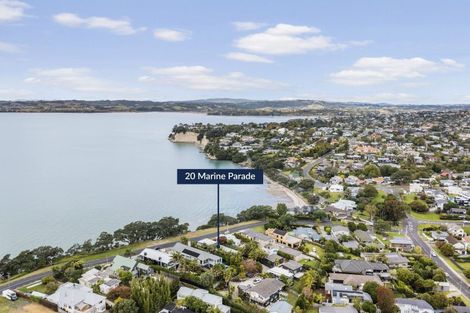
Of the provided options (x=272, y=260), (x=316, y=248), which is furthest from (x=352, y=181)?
(x=272, y=260)

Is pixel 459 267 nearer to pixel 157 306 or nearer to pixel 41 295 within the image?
pixel 157 306

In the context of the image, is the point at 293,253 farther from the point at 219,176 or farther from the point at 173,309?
the point at 173,309

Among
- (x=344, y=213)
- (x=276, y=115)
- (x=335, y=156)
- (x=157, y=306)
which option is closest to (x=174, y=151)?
(x=335, y=156)

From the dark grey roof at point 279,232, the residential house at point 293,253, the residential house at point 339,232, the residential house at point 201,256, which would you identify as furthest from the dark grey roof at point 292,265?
the residential house at point 339,232

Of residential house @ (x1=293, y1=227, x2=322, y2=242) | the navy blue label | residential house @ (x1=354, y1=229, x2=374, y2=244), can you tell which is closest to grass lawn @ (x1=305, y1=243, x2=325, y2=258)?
residential house @ (x1=293, y1=227, x2=322, y2=242)

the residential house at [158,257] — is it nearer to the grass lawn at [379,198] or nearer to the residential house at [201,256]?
the residential house at [201,256]

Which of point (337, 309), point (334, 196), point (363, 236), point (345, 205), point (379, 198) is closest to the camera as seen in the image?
point (337, 309)
